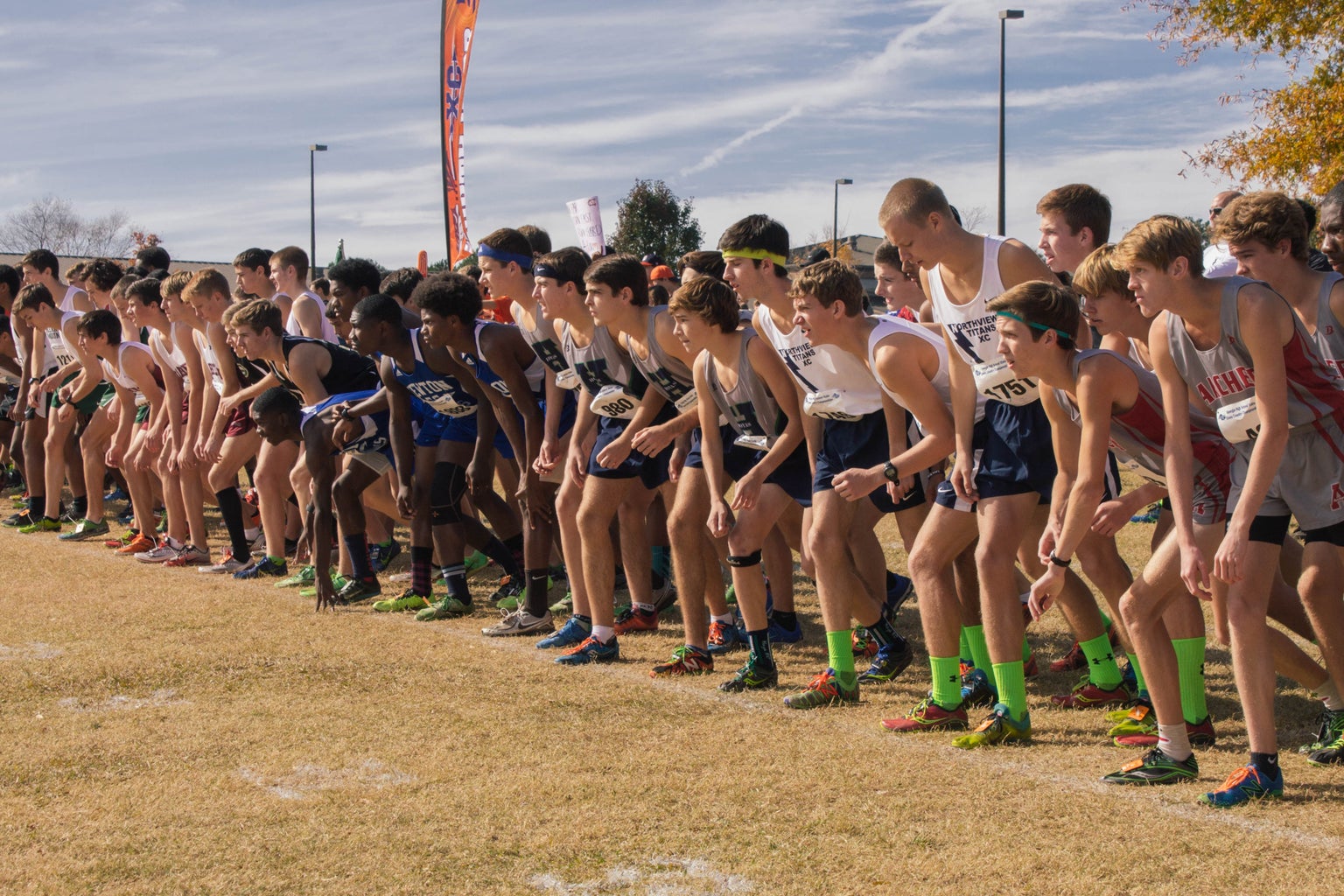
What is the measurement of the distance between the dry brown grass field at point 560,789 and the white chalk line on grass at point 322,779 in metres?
0.01

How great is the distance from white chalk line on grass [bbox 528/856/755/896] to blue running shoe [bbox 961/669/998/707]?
6.94 feet

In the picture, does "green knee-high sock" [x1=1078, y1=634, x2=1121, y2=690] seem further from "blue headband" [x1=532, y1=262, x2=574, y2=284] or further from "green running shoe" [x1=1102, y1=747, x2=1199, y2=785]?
"blue headband" [x1=532, y1=262, x2=574, y2=284]

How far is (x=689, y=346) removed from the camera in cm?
603

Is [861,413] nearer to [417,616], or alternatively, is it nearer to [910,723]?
[910,723]

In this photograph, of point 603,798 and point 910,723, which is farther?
point 910,723

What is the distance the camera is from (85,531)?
11117 millimetres

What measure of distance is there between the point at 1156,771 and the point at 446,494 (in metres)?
4.62

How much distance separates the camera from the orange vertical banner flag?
750 inches

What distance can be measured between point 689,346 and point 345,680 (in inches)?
87.8

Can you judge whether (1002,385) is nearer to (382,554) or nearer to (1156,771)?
(1156,771)

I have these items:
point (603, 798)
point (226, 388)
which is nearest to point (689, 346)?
point (603, 798)

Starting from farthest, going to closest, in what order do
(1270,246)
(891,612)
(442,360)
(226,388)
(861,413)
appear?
(226,388) → (442,360) → (891,612) → (861,413) → (1270,246)

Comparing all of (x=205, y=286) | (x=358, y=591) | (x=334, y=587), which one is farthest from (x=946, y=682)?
(x=205, y=286)

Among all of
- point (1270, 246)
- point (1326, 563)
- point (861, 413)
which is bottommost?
point (1326, 563)
